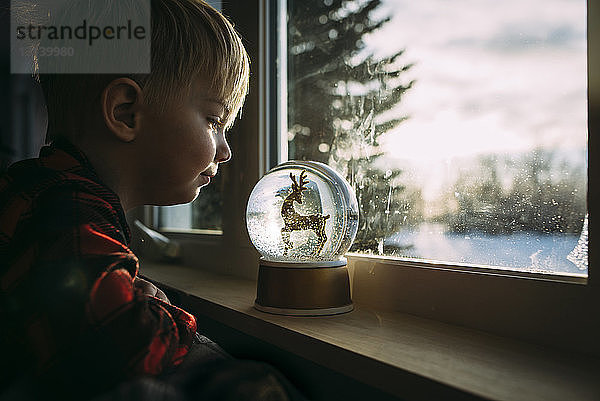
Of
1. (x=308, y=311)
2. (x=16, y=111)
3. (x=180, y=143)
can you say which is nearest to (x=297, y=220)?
(x=308, y=311)

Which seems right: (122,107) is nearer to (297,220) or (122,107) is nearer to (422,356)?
(297,220)

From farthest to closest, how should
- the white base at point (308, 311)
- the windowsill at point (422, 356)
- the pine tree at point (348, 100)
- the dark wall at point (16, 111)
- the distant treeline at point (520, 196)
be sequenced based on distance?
the dark wall at point (16, 111), the pine tree at point (348, 100), the white base at point (308, 311), the distant treeline at point (520, 196), the windowsill at point (422, 356)

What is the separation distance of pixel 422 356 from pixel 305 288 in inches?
9.5

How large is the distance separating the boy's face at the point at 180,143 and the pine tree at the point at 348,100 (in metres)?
0.23

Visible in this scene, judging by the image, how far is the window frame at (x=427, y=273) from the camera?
0.59m

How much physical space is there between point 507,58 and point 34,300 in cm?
69

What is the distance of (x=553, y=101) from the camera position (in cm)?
66

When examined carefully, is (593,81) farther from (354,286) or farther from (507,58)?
(354,286)

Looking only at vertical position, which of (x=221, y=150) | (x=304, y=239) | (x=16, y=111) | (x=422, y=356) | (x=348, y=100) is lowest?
(x=422, y=356)

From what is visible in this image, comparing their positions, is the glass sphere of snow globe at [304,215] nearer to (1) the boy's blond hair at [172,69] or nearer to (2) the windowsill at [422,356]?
(2) the windowsill at [422,356]

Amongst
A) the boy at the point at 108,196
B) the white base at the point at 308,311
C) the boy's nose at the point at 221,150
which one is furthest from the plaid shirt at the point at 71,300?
the boy's nose at the point at 221,150

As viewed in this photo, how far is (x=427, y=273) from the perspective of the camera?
77 centimetres

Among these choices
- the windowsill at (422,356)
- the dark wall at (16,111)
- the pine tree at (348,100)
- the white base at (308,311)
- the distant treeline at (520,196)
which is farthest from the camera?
the dark wall at (16,111)

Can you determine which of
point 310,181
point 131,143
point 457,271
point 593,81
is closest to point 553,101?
point 593,81
